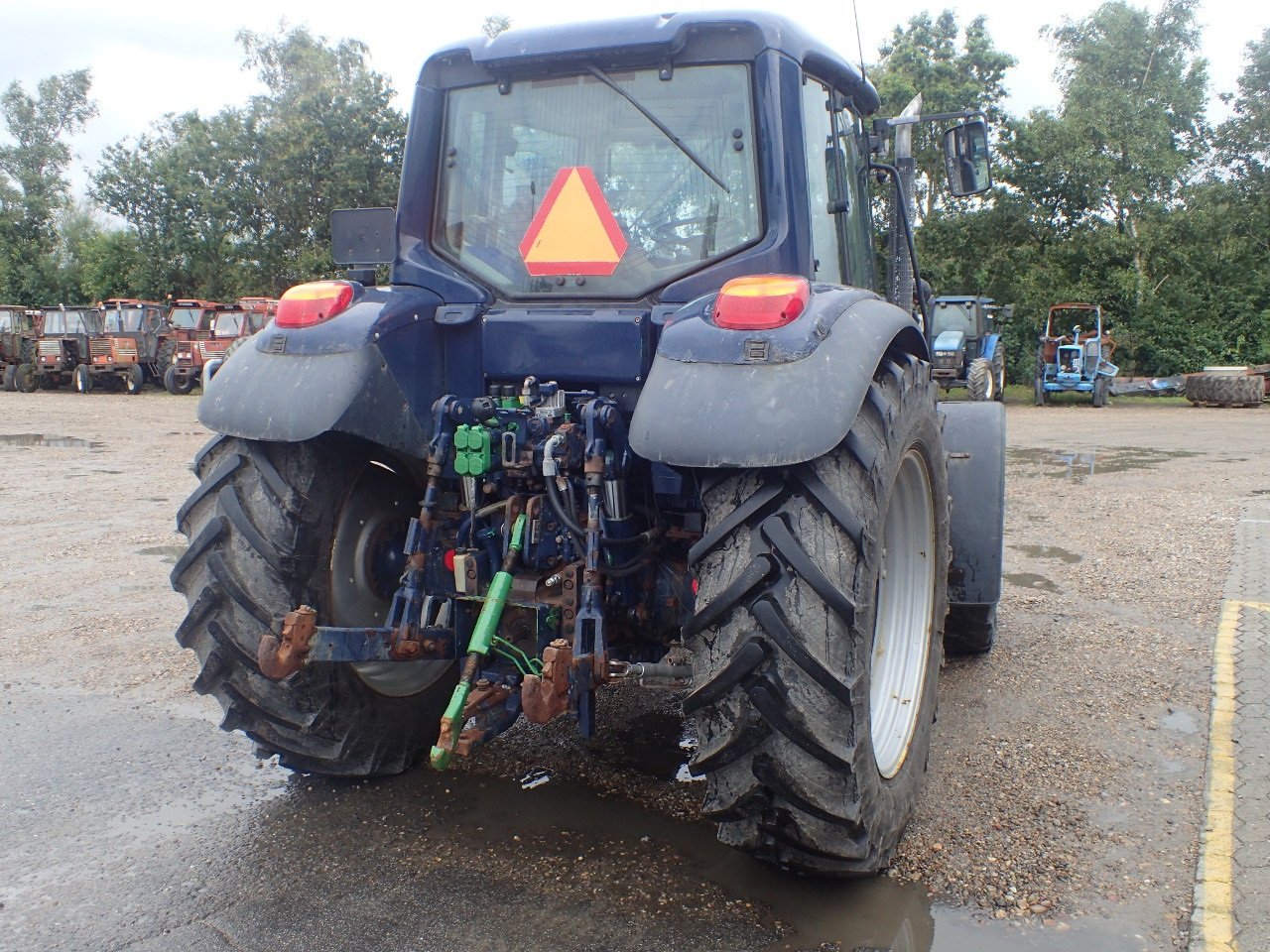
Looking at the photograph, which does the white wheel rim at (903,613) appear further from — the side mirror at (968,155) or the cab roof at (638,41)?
the side mirror at (968,155)

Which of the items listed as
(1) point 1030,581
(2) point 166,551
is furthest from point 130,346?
(1) point 1030,581

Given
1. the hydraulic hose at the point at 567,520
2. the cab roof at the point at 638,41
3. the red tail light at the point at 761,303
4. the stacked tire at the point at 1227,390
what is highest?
the cab roof at the point at 638,41

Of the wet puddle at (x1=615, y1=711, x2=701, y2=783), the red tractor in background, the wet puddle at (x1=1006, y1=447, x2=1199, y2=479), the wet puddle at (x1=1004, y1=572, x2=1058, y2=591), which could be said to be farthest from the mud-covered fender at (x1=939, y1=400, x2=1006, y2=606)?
the red tractor in background

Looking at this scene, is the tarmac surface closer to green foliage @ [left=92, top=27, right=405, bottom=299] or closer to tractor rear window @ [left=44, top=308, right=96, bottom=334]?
tractor rear window @ [left=44, top=308, right=96, bottom=334]

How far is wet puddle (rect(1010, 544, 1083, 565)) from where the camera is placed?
24.7 feet

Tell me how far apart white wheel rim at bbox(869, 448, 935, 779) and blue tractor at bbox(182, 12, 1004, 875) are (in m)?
0.01

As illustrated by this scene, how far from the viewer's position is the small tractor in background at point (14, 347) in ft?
94.7

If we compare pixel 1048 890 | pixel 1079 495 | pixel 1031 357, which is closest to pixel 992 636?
pixel 1048 890

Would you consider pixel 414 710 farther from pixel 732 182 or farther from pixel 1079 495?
pixel 1079 495

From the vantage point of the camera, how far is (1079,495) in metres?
10.3

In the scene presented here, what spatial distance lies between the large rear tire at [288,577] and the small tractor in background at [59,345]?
27.1m

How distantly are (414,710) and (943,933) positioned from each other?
1.92 metres

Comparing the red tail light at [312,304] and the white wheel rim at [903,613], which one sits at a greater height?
the red tail light at [312,304]

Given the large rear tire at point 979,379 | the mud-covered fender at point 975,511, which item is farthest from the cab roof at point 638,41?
the large rear tire at point 979,379
